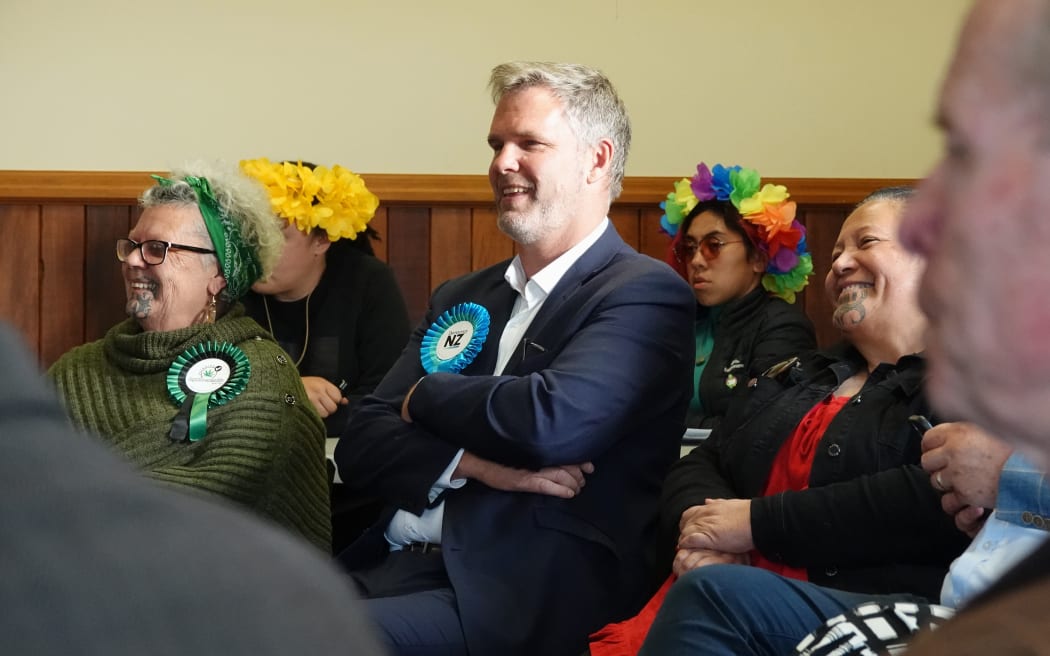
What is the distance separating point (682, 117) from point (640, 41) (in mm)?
285

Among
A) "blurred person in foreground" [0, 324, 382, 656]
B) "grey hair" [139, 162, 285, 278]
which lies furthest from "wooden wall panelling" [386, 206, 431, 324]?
"blurred person in foreground" [0, 324, 382, 656]

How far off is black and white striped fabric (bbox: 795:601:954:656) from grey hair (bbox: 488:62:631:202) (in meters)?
1.27

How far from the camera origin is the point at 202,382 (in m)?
2.59

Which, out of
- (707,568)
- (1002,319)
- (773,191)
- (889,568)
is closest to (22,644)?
(1002,319)

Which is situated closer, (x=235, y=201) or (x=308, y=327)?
(x=235, y=201)

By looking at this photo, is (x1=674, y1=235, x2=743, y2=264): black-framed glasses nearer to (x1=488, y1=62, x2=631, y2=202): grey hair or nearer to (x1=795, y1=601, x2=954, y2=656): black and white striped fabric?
(x1=488, y1=62, x2=631, y2=202): grey hair

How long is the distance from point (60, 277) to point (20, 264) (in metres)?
0.13

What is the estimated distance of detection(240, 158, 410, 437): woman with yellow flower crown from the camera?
3566 mm

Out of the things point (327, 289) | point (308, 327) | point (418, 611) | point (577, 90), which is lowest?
point (418, 611)

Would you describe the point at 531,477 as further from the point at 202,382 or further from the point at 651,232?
the point at 651,232

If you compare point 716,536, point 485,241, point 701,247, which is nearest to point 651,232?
point 701,247

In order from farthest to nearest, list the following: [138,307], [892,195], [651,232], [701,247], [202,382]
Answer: [651,232], [701,247], [138,307], [202,382], [892,195]

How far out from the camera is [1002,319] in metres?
0.68

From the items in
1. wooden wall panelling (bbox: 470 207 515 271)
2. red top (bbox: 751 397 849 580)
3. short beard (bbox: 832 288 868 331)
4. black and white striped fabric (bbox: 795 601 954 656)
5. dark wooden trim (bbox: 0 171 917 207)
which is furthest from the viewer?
wooden wall panelling (bbox: 470 207 515 271)
